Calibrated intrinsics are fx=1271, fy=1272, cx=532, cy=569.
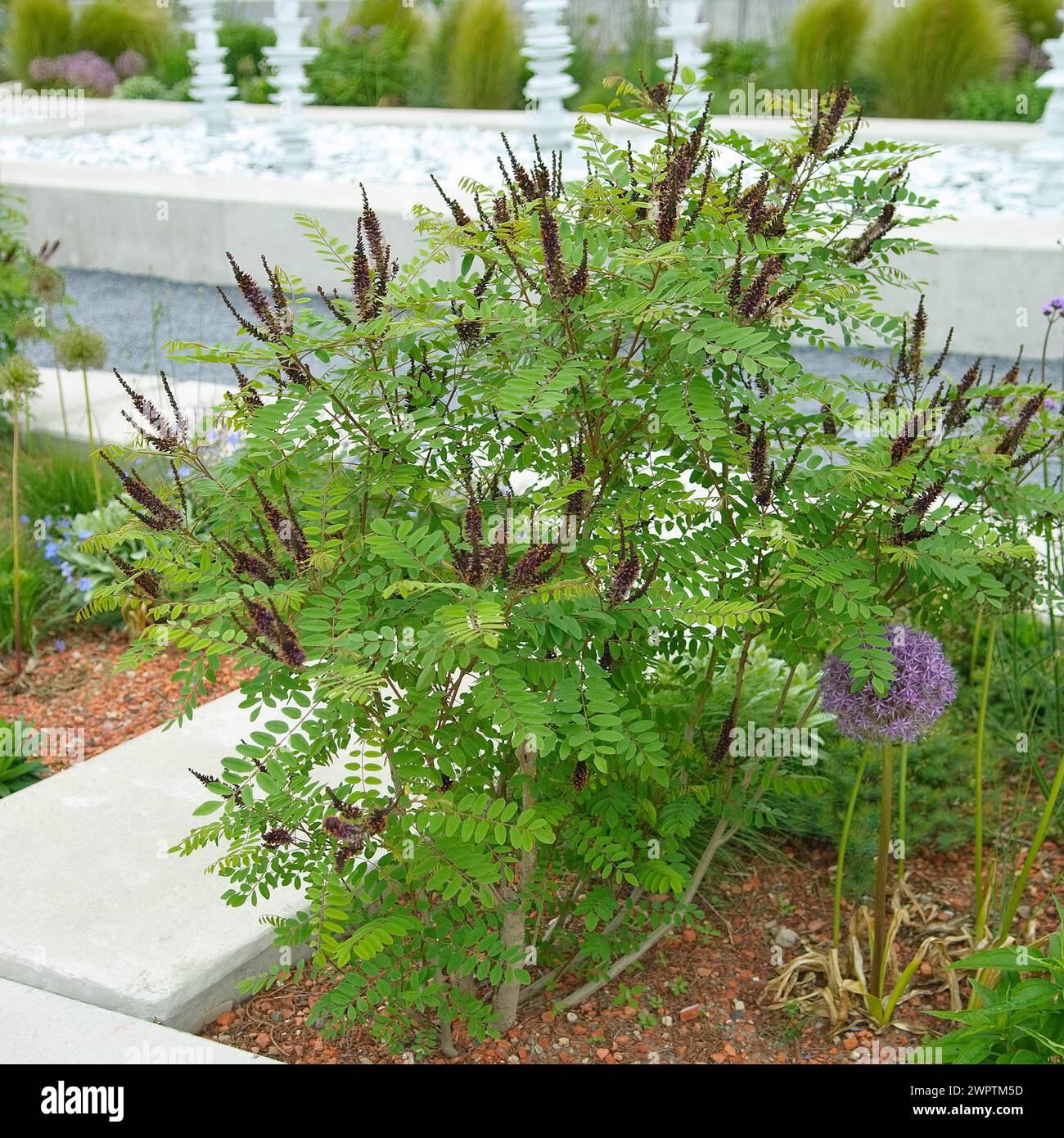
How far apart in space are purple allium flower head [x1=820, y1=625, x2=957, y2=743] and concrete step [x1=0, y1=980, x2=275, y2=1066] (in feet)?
4.82

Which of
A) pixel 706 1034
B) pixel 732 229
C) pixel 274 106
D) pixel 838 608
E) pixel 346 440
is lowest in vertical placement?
pixel 706 1034

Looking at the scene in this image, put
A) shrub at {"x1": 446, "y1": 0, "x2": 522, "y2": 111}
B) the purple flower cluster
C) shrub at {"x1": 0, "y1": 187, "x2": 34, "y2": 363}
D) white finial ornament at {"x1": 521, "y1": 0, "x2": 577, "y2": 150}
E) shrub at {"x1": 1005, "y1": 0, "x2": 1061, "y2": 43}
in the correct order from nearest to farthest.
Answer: shrub at {"x1": 0, "y1": 187, "x2": 34, "y2": 363} < white finial ornament at {"x1": 521, "y1": 0, "x2": 577, "y2": 150} < shrub at {"x1": 446, "y1": 0, "x2": 522, "y2": 111} < shrub at {"x1": 1005, "y1": 0, "x2": 1061, "y2": 43} < the purple flower cluster

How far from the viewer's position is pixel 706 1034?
3.13m

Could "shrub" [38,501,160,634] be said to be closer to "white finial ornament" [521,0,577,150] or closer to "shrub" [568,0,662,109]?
"white finial ornament" [521,0,577,150]

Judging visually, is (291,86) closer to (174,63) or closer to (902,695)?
(174,63)

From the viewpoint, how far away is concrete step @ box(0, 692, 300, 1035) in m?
3.02

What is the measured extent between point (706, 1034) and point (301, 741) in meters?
1.46

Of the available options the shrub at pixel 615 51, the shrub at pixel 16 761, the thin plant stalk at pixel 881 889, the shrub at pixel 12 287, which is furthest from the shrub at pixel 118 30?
the thin plant stalk at pixel 881 889

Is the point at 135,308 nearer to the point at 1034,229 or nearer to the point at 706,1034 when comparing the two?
the point at 1034,229

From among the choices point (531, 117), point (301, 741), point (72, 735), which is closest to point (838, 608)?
point (301, 741)

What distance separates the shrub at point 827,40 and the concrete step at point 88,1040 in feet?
46.8

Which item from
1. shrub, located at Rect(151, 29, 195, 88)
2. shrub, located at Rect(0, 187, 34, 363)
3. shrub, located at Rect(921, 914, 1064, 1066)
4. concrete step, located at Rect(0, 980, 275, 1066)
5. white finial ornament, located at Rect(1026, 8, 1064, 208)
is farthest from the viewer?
shrub, located at Rect(151, 29, 195, 88)

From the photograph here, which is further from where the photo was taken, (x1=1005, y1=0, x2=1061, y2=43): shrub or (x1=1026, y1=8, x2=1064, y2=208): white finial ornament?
(x1=1005, y1=0, x2=1061, y2=43): shrub

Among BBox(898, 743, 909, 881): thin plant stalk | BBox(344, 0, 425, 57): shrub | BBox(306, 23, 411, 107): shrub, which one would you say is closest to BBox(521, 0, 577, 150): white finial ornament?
BBox(306, 23, 411, 107): shrub
